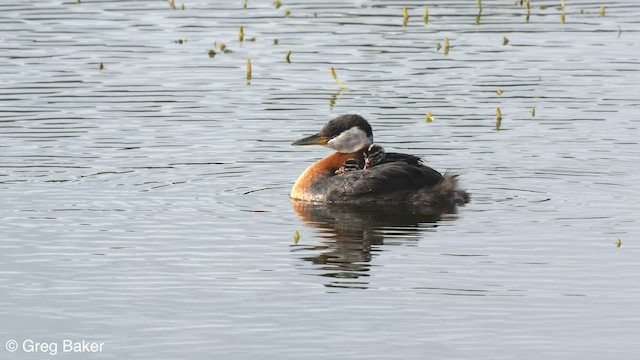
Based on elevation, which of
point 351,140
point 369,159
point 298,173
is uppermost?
point 351,140

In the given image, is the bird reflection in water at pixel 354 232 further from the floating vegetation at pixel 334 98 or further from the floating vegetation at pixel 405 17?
the floating vegetation at pixel 405 17

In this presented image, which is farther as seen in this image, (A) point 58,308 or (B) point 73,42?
(B) point 73,42

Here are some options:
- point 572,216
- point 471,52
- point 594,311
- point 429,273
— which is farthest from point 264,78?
point 594,311

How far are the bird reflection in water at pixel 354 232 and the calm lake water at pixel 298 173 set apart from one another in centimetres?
Answer: 5

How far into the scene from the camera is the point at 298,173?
63.7 feet

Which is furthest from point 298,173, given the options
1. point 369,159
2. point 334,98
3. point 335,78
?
point 335,78

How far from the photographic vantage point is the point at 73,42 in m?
28.6

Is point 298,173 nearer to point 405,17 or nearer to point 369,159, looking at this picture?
point 369,159

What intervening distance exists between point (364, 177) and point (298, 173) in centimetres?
179

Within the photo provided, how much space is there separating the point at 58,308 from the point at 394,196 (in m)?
5.74

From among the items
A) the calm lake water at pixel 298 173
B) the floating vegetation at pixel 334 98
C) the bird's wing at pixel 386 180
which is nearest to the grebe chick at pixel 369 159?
the bird's wing at pixel 386 180

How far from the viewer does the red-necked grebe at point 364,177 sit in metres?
17.7

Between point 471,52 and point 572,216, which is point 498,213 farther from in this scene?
point 471,52

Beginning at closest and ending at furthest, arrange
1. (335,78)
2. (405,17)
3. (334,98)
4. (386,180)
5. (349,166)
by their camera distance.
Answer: (386,180) → (349,166) → (334,98) → (335,78) → (405,17)
